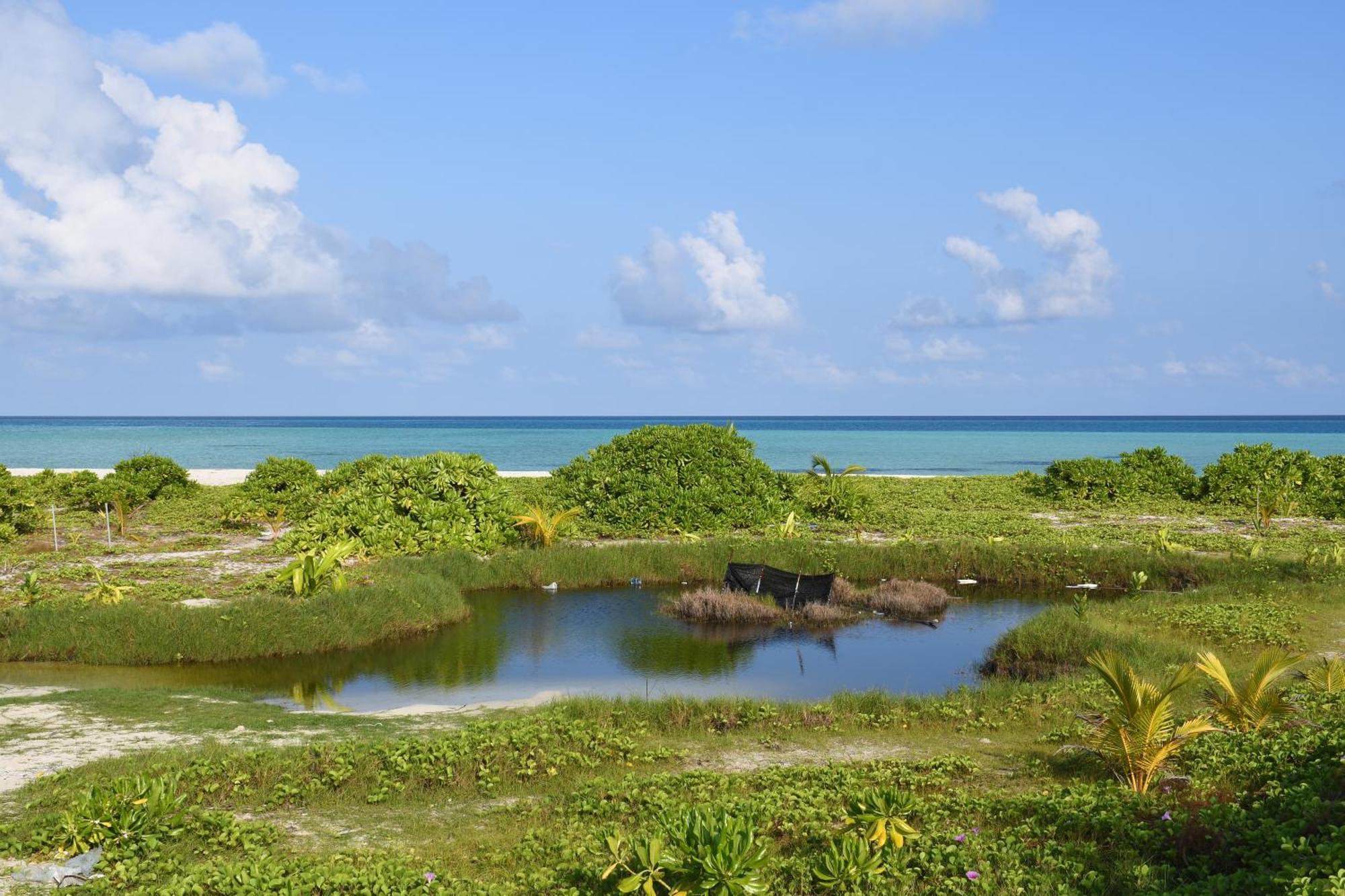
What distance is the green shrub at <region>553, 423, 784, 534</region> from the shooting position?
25.9m

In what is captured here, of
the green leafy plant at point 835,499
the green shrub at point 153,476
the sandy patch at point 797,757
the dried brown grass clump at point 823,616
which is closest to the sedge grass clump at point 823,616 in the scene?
the dried brown grass clump at point 823,616

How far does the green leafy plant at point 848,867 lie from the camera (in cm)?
640

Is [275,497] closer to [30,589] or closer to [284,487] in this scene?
[284,487]

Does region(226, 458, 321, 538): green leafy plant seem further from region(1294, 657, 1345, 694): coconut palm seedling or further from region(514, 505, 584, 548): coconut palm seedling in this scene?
region(1294, 657, 1345, 694): coconut palm seedling

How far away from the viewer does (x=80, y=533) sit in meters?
24.9

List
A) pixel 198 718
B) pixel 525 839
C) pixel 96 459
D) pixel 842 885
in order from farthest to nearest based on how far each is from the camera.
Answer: pixel 96 459
pixel 198 718
pixel 525 839
pixel 842 885

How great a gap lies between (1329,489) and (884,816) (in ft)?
100.0

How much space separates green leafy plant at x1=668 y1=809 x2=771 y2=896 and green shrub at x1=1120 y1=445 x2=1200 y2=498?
98.9 ft

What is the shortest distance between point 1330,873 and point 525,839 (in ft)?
17.0

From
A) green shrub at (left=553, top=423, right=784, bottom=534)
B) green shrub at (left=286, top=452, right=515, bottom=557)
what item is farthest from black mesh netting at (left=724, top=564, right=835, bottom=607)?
green shrub at (left=553, top=423, right=784, bottom=534)

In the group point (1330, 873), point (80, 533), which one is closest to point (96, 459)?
point (80, 533)

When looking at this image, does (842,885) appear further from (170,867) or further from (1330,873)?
(170,867)

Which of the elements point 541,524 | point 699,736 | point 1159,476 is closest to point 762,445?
point 1159,476

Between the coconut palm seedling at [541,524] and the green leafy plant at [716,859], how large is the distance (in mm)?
16736
